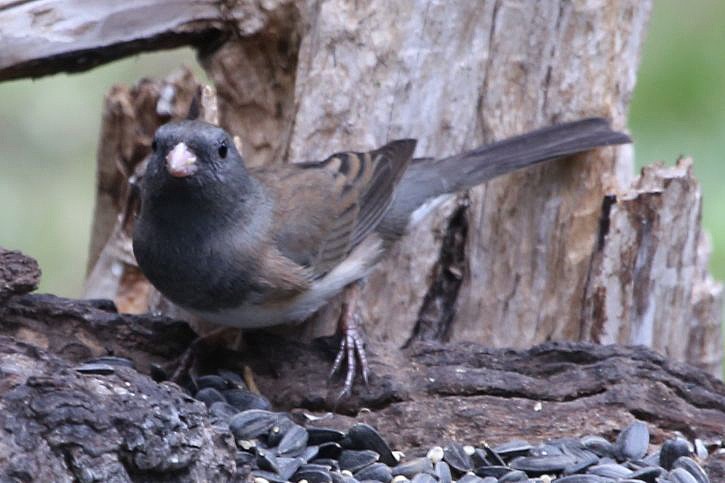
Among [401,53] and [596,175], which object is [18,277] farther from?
[596,175]

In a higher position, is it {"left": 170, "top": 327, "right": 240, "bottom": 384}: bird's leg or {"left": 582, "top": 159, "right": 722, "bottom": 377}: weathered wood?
{"left": 582, "top": 159, "right": 722, "bottom": 377}: weathered wood

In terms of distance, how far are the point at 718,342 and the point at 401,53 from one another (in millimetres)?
1702

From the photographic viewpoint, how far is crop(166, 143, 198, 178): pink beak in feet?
14.4

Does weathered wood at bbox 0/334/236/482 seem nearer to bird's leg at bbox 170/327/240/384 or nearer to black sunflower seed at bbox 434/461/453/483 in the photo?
black sunflower seed at bbox 434/461/453/483

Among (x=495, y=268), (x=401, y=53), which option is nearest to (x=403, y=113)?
(x=401, y=53)

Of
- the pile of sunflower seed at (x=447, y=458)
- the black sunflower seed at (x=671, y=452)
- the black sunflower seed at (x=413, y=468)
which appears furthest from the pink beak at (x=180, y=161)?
the black sunflower seed at (x=671, y=452)

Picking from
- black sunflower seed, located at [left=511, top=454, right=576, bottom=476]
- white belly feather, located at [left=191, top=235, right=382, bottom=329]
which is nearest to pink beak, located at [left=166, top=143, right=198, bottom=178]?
white belly feather, located at [left=191, top=235, right=382, bottom=329]

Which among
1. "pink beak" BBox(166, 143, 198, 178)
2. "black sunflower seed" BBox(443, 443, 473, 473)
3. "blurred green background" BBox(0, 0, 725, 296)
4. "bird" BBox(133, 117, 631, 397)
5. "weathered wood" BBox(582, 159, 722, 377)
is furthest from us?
"blurred green background" BBox(0, 0, 725, 296)

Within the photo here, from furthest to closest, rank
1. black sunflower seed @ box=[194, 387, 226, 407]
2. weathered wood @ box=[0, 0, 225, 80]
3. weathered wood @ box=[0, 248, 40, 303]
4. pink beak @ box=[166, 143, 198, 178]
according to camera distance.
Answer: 1. weathered wood @ box=[0, 0, 225, 80]
2. pink beak @ box=[166, 143, 198, 178]
3. black sunflower seed @ box=[194, 387, 226, 407]
4. weathered wood @ box=[0, 248, 40, 303]

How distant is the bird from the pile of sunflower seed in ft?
1.20

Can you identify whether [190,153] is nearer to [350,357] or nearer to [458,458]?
[350,357]

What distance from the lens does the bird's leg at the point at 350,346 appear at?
4355 millimetres

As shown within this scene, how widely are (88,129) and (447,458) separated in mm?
5071

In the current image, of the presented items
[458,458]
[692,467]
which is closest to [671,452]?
[692,467]
